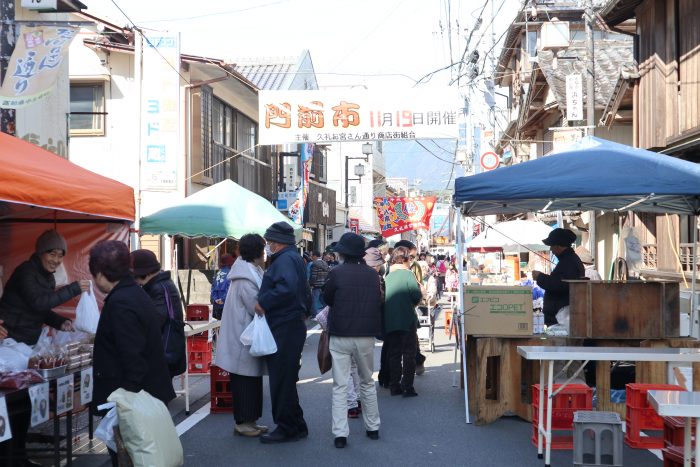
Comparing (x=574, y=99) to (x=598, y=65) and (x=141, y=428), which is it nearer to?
(x=598, y=65)

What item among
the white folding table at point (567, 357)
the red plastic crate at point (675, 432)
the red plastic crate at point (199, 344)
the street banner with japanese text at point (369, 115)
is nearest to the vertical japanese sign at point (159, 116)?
the street banner with japanese text at point (369, 115)

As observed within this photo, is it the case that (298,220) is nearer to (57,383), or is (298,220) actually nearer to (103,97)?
(103,97)

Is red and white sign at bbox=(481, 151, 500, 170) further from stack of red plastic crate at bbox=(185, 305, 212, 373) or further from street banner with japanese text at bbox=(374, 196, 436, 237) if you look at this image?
stack of red plastic crate at bbox=(185, 305, 212, 373)

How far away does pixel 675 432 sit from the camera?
5969 mm

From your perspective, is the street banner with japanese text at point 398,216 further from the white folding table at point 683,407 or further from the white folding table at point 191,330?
the white folding table at point 683,407

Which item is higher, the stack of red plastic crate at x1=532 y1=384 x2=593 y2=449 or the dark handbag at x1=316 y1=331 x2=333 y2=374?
the dark handbag at x1=316 y1=331 x2=333 y2=374

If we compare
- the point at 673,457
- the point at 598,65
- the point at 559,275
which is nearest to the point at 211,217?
the point at 559,275

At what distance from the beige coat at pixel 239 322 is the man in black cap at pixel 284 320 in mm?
240

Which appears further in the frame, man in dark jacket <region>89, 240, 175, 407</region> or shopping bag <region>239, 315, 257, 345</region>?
shopping bag <region>239, 315, 257, 345</region>

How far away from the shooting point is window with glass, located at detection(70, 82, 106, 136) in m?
18.8

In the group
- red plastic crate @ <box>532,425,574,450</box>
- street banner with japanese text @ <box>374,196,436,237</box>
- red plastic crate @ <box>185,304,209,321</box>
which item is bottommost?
red plastic crate @ <box>532,425,574,450</box>

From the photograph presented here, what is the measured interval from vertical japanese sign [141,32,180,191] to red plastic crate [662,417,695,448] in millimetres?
10757

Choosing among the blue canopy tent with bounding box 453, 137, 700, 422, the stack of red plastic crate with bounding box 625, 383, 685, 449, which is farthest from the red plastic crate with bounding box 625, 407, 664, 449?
the blue canopy tent with bounding box 453, 137, 700, 422

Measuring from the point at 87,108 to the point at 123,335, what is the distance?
15.3 m
